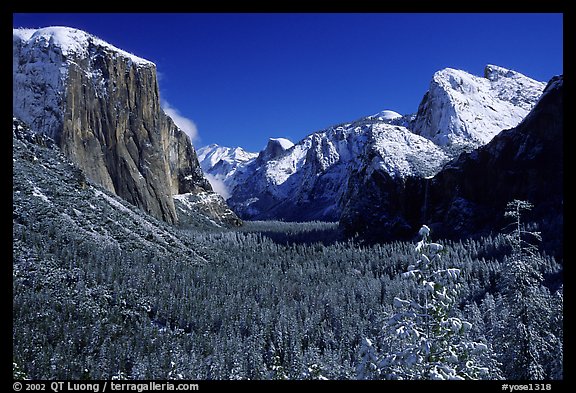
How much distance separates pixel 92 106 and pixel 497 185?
176 meters

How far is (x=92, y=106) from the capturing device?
171250mm

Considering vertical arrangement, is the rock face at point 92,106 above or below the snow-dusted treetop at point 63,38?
below

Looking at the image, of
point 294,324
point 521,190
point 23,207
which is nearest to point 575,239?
point 294,324

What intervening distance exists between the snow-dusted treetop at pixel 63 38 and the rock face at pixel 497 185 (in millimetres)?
150678

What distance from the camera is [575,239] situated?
9.85m

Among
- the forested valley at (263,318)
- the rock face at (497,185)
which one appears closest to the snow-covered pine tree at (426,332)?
the forested valley at (263,318)

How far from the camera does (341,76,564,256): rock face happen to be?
153625 millimetres

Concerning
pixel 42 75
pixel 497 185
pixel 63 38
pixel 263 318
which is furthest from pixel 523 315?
pixel 63 38

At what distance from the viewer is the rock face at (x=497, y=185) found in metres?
154

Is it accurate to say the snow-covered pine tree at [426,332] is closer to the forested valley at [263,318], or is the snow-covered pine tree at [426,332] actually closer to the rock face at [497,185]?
the forested valley at [263,318]
